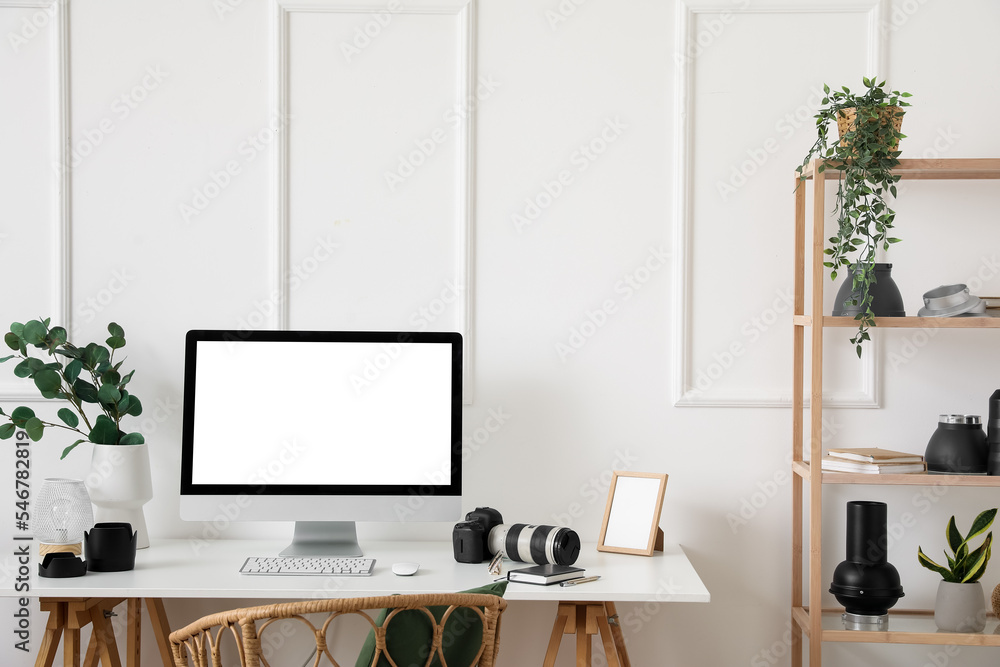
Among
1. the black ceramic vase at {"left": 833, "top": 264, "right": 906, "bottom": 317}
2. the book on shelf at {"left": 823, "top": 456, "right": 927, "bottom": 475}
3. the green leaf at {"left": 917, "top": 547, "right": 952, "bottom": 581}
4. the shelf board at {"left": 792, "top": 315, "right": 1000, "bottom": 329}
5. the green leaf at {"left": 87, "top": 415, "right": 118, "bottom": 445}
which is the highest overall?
the black ceramic vase at {"left": 833, "top": 264, "right": 906, "bottom": 317}

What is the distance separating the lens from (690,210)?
2275mm

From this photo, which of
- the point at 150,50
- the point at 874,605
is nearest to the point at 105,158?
the point at 150,50

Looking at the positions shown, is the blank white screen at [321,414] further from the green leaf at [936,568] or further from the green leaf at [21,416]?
the green leaf at [936,568]

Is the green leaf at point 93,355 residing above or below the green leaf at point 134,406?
above

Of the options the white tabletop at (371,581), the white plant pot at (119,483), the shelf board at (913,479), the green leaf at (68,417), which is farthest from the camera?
the green leaf at (68,417)

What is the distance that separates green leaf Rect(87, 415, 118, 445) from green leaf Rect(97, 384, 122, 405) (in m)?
0.04

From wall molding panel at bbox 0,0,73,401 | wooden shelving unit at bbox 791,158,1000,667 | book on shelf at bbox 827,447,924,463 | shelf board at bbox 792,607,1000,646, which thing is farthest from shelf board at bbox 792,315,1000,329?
wall molding panel at bbox 0,0,73,401

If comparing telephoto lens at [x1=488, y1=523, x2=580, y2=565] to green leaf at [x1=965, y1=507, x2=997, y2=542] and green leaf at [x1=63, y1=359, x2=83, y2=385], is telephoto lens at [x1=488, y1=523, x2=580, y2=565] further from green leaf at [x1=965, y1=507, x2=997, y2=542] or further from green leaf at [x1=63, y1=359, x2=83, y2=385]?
green leaf at [x1=63, y1=359, x2=83, y2=385]

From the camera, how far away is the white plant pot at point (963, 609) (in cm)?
199

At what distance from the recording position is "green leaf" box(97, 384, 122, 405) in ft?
6.88

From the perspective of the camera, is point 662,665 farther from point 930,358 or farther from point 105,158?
point 105,158

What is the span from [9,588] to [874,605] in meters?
2.11

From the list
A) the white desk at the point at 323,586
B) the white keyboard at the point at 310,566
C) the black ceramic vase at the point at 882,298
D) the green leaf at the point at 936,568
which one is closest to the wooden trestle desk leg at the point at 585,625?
the white desk at the point at 323,586

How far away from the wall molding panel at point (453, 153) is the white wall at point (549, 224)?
0.03 ft
